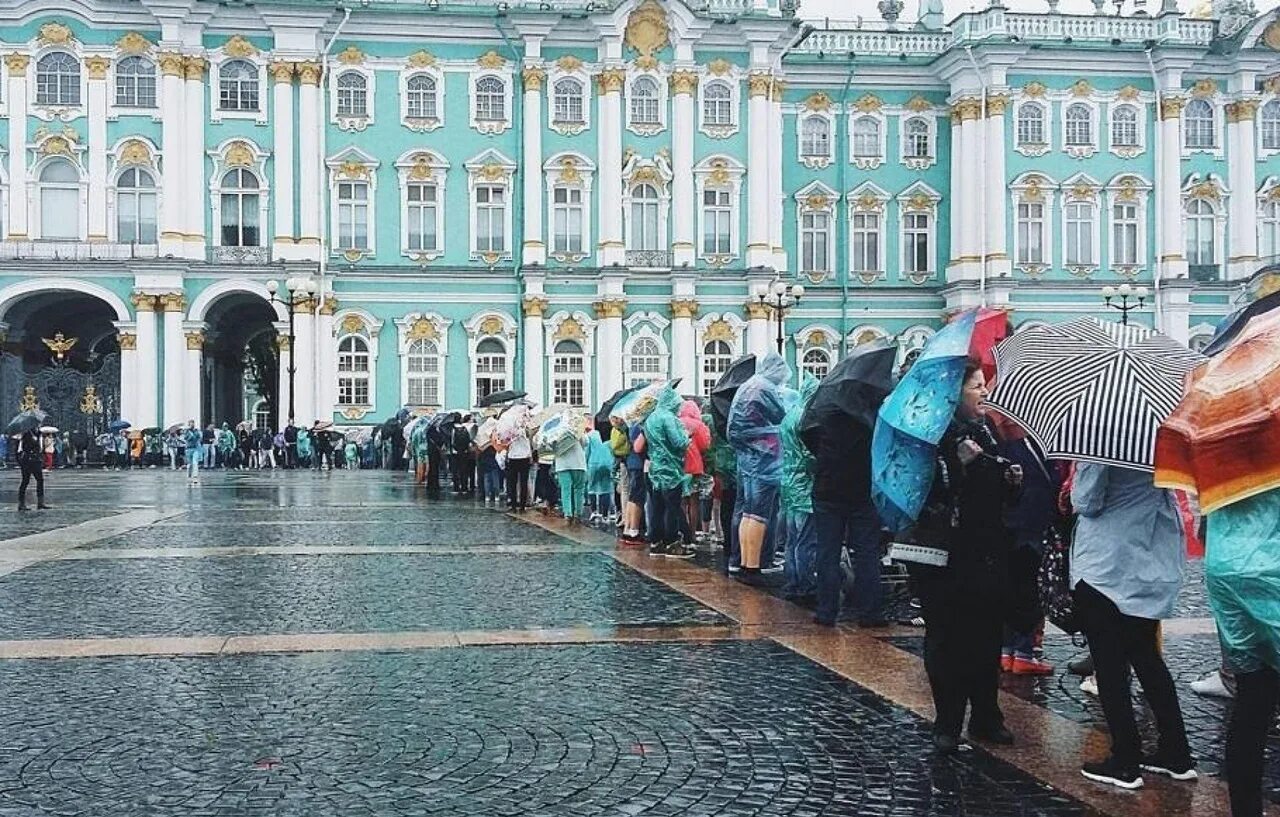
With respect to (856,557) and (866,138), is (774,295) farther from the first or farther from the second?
(856,557)

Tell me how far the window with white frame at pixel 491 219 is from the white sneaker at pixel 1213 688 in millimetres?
40222

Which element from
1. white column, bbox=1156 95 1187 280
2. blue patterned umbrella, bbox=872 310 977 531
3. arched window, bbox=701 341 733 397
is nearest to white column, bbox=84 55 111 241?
arched window, bbox=701 341 733 397

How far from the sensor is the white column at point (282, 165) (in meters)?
44.7

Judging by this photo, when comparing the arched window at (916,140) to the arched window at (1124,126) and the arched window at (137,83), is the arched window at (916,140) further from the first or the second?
the arched window at (137,83)

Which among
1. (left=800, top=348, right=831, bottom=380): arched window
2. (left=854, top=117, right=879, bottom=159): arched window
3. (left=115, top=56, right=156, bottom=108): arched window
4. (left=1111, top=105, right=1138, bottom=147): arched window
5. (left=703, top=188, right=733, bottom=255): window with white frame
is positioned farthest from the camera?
(left=854, top=117, right=879, bottom=159): arched window

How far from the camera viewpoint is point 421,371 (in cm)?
4628

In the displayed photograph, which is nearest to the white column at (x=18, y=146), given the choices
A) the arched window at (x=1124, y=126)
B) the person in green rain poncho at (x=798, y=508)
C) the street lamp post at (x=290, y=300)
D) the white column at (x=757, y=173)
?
the street lamp post at (x=290, y=300)

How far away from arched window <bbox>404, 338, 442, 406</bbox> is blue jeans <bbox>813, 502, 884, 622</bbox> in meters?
37.0

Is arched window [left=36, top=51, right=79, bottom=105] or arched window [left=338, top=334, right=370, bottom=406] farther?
arched window [left=338, top=334, right=370, bottom=406]

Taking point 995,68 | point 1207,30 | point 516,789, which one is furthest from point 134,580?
point 1207,30

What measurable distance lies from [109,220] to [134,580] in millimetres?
34734

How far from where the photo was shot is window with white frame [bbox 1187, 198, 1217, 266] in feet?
A: 164

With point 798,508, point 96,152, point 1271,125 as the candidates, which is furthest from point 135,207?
point 1271,125

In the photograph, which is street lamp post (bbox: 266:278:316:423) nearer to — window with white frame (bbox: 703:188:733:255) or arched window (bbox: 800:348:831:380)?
window with white frame (bbox: 703:188:733:255)
